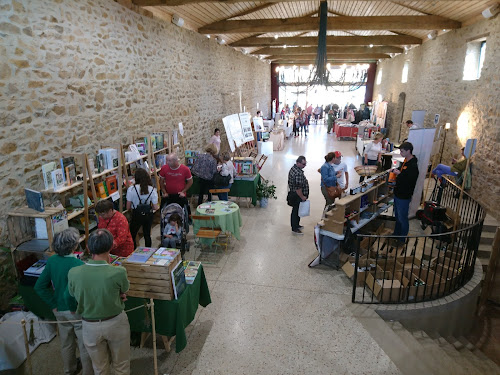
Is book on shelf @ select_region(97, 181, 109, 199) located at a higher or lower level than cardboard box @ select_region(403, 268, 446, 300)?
higher

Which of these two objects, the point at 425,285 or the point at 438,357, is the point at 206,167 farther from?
the point at 438,357

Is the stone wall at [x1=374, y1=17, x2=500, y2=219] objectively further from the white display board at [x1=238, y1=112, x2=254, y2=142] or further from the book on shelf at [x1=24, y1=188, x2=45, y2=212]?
the book on shelf at [x1=24, y1=188, x2=45, y2=212]

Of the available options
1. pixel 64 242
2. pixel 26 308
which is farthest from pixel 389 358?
pixel 26 308

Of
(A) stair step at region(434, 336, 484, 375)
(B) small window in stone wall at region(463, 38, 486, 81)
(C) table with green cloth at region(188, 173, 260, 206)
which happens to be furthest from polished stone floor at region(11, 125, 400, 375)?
(B) small window in stone wall at region(463, 38, 486, 81)

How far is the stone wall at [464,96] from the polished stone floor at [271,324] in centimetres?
384

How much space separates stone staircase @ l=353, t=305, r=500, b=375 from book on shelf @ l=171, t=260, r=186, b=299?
200 cm

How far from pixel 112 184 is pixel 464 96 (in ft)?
25.5

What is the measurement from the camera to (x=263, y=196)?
697 centimetres

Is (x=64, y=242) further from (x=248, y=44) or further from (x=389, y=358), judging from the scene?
(x=248, y=44)

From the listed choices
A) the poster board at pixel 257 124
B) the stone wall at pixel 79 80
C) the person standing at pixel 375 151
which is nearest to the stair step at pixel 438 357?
the stone wall at pixel 79 80

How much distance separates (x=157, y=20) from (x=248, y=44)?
5377 millimetres

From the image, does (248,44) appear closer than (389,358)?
No

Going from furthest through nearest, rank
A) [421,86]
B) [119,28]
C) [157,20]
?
[421,86], [157,20], [119,28]

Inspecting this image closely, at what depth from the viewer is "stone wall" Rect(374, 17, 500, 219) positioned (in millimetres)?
6285
